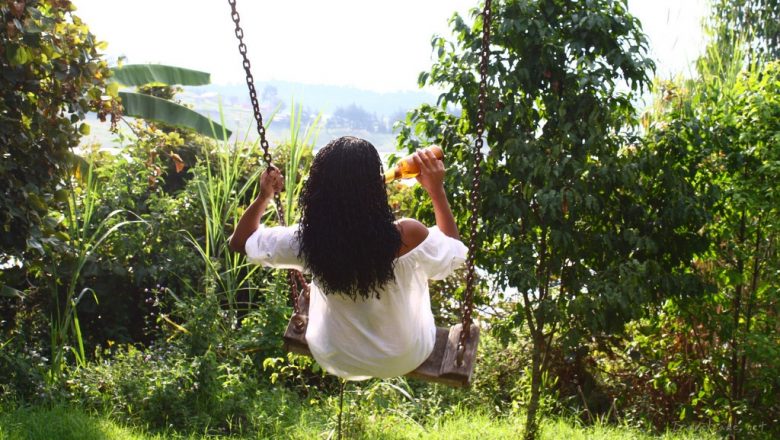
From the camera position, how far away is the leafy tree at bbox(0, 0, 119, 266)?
423 cm

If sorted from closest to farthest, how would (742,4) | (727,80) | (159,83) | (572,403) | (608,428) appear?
(608,428) → (727,80) → (572,403) → (159,83) → (742,4)

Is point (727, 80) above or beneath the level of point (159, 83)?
above

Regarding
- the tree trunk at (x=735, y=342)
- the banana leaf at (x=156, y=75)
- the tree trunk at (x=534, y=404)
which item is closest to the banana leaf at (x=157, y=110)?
the banana leaf at (x=156, y=75)

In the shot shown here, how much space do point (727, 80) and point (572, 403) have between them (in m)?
2.26

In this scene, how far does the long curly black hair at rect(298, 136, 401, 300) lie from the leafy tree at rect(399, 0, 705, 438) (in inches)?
69.0

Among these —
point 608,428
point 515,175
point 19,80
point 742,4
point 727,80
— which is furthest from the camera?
point 742,4

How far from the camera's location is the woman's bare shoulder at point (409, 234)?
2.86 meters

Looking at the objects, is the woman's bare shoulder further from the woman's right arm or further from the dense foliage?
the dense foliage

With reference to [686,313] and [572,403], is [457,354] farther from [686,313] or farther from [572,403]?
[572,403]

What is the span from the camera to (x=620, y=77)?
4.63 m

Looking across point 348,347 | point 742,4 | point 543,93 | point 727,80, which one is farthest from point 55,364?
point 742,4

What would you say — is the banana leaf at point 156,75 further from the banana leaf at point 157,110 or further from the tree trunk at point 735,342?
the tree trunk at point 735,342

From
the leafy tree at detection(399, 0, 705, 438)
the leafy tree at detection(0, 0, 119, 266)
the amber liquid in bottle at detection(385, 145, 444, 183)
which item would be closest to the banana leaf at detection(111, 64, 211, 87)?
the leafy tree at detection(0, 0, 119, 266)

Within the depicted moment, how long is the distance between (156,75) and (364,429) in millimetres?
4480
